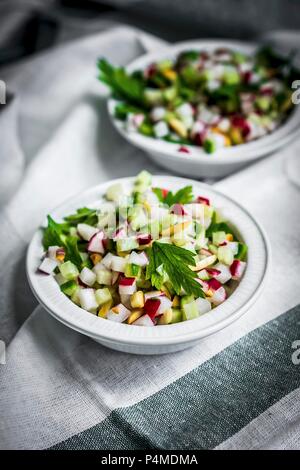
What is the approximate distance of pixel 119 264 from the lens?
3.71 feet

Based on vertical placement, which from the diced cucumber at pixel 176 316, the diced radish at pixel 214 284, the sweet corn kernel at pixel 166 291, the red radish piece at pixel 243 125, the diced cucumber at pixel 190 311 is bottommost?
the diced cucumber at pixel 176 316

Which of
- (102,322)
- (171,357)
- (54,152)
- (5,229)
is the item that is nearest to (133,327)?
(102,322)

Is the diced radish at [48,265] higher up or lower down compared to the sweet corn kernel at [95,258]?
lower down

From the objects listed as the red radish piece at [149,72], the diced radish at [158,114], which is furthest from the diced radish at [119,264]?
the red radish piece at [149,72]

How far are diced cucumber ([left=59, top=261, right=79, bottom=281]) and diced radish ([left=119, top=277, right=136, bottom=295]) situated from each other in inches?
4.4

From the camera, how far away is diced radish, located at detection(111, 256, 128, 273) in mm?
1128

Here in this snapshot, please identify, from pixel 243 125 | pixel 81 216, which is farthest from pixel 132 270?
pixel 243 125

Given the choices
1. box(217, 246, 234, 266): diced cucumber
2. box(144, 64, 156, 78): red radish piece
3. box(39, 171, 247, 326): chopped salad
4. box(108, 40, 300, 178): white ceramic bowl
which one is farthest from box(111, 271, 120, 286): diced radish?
box(144, 64, 156, 78): red radish piece

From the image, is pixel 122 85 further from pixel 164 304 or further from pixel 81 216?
pixel 164 304

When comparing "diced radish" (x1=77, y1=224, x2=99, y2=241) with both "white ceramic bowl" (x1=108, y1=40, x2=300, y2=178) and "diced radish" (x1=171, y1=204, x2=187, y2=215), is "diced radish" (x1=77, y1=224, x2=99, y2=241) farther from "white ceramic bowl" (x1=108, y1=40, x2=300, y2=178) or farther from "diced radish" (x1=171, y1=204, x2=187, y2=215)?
"white ceramic bowl" (x1=108, y1=40, x2=300, y2=178)

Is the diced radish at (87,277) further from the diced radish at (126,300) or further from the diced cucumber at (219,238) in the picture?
the diced cucumber at (219,238)

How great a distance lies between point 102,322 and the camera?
3.49 ft

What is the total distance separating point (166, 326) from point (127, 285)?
4.4 inches

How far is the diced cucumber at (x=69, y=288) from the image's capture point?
1.13 meters
